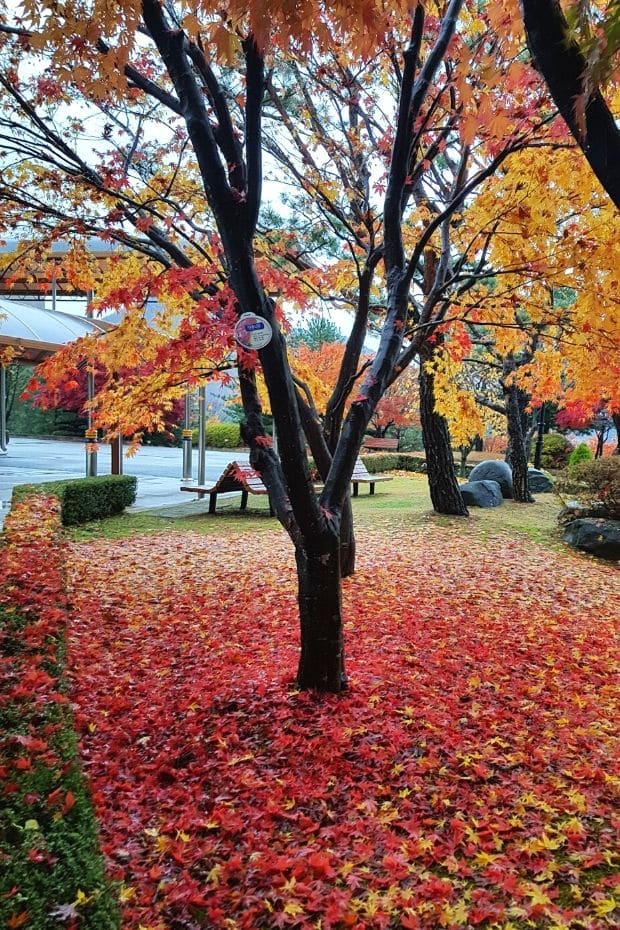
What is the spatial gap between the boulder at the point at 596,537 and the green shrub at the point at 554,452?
1413cm

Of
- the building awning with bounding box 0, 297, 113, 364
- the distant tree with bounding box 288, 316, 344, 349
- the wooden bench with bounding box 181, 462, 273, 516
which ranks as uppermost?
the distant tree with bounding box 288, 316, 344, 349

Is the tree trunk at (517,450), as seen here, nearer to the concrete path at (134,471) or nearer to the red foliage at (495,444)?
the concrete path at (134,471)

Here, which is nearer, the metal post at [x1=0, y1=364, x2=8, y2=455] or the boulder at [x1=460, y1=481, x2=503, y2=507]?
the boulder at [x1=460, y1=481, x2=503, y2=507]

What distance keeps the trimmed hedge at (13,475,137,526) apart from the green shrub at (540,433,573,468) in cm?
1585

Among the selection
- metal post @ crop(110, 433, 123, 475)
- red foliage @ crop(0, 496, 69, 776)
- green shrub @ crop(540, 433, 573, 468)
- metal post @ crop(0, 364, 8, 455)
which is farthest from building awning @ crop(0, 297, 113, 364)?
green shrub @ crop(540, 433, 573, 468)

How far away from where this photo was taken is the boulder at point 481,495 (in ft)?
34.7

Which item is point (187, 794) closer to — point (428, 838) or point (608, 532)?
point (428, 838)

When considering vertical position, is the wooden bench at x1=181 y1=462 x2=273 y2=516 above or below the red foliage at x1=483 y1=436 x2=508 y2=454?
below

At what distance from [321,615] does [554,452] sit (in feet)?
65.7

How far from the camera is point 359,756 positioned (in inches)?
109

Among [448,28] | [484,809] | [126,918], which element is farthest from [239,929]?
[448,28]

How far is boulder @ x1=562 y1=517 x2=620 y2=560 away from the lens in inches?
288

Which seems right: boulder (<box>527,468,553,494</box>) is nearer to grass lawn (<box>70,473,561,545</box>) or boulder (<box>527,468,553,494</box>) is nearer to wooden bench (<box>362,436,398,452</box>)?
grass lawn (<box>70,473,561,545</box>)

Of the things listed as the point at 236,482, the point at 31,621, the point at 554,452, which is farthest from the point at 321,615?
the point at 554,452
